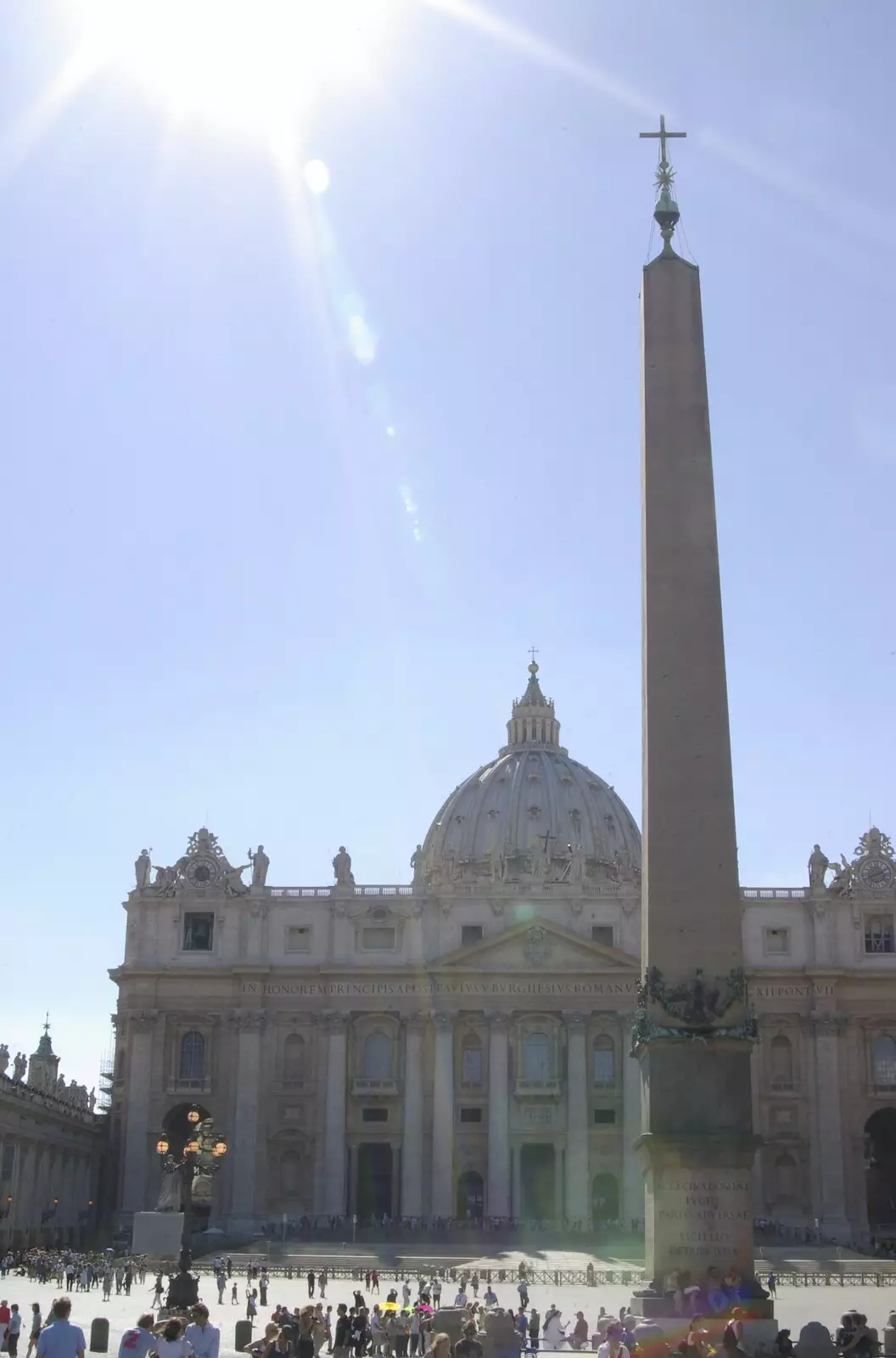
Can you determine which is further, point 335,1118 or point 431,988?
point 431,988

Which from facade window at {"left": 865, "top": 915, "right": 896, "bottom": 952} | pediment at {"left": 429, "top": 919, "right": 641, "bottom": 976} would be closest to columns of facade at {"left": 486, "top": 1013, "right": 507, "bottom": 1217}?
pediment at {"left": 429, "top": 919, "right": 641, "bottom": 976}

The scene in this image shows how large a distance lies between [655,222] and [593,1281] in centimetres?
3236

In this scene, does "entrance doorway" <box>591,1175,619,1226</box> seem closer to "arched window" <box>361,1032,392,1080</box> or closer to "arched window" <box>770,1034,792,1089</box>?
"arched window" <box>770,1034,792,1089</box>

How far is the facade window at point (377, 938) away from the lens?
78.1 meters

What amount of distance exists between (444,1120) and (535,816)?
36152mm

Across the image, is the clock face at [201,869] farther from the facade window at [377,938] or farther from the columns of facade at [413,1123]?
the columns of facade at [413,1123]

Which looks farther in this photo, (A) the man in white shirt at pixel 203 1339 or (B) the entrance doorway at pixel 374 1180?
(B) the entrance doorway at pixel 374 1180

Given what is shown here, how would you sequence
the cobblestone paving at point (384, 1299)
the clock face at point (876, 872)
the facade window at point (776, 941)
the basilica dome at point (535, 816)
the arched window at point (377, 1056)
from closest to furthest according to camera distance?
the cobblestone paving at point (384, 1299) → the arched window at point (377, 1056) → the facade window at point (776, 941) → the clock face at point (876, 872) → the basilica dome at point (535, 816)

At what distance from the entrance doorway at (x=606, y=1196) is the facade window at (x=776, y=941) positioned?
12246mm

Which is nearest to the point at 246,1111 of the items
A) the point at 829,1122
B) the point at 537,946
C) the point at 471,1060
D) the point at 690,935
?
the point at 471,1060

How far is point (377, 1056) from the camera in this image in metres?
77.8

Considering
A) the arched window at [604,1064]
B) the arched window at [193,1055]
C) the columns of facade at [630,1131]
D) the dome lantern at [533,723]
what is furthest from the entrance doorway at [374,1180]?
the dome lantern at [533,723]

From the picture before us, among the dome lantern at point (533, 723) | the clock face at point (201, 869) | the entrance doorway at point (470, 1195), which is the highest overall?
the dome lantern at point (533, 723)

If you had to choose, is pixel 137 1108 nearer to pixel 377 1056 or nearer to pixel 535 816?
pixel 377 1056
